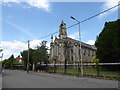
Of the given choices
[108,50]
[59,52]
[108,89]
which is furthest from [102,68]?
[59,52]

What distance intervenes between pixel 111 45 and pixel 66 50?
33.2 m

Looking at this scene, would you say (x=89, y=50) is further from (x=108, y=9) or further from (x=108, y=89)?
(x=108, y=89)

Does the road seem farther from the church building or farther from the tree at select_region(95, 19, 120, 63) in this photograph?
the church building

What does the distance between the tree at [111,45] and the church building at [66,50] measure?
25.5 m

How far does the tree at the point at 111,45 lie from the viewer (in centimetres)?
3072

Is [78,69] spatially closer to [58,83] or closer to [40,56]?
[58,83]

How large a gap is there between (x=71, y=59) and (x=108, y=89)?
5412cm

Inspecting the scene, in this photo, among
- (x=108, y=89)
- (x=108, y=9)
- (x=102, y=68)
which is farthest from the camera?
(x=102, y=68)

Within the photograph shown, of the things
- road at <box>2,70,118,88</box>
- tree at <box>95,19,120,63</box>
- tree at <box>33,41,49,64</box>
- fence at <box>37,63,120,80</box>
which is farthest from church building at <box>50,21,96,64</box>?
road at <box>2,70,118,88</box>

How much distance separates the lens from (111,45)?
34375 mm

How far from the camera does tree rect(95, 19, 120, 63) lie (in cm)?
3072

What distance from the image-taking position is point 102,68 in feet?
79.7

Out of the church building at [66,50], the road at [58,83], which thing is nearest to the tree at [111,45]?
the road at [58,83]

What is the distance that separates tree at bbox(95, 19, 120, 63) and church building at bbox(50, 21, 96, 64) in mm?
25455
